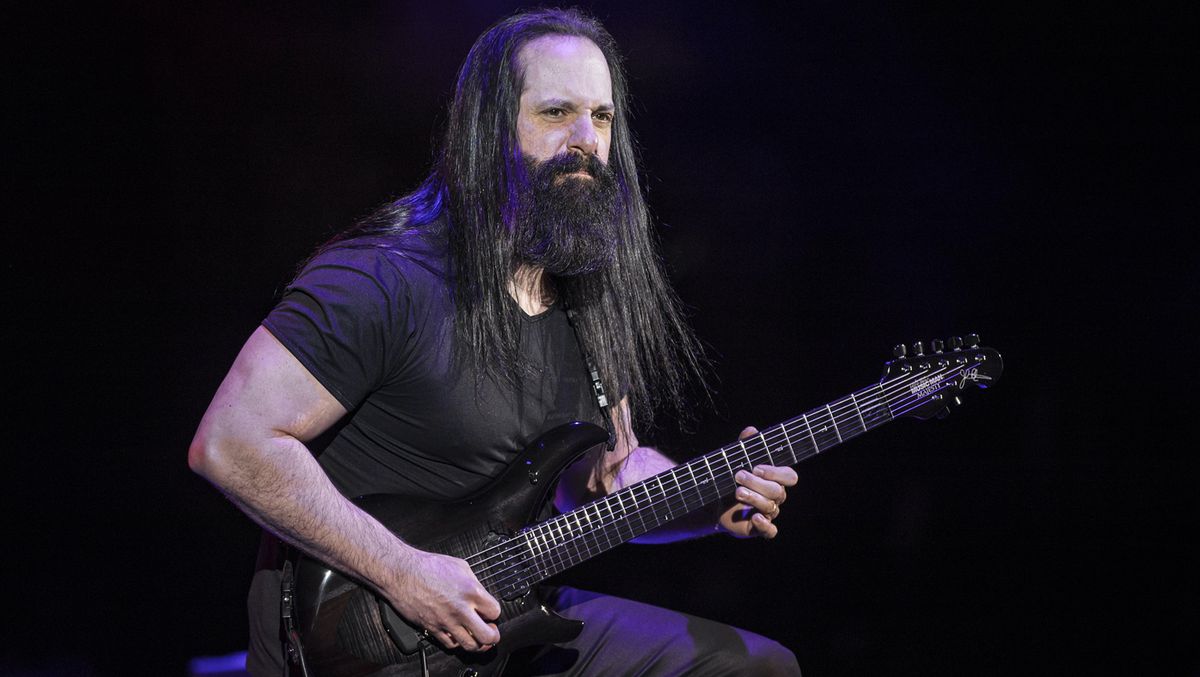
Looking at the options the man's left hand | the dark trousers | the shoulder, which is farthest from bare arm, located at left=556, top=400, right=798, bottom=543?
the shoulder

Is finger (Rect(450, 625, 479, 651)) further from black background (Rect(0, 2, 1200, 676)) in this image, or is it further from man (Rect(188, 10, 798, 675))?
black background (Rect(0, 2, 1200, 676))

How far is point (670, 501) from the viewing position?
2.35 meters

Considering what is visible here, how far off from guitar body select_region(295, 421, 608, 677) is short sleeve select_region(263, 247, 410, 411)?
0.30m

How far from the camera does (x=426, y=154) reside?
3328mm

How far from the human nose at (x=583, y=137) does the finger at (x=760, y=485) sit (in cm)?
97

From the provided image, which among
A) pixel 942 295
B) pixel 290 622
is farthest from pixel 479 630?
pixel 942 295

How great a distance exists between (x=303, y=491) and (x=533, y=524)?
1.84 feet

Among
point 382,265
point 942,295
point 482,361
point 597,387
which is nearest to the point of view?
point 382,265

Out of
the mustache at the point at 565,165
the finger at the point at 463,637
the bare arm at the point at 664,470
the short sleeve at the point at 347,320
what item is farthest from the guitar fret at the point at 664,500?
the mustache at the point at 565,165

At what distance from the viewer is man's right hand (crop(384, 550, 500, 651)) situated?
197 centimetres

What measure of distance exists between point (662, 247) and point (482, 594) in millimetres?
1928

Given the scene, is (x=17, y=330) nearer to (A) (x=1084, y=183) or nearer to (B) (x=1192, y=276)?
(A) (x=1084, y=183)

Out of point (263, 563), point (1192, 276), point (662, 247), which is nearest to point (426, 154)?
point (662, 247)

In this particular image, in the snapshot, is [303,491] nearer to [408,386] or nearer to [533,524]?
[408,386]
